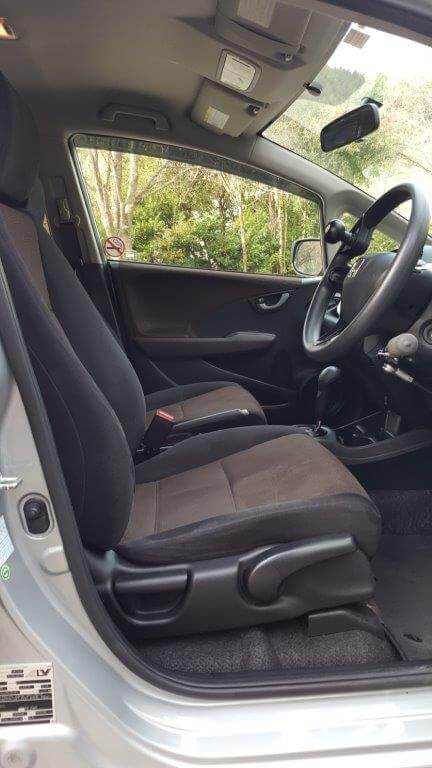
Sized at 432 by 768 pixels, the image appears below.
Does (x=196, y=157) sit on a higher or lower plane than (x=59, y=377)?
higher

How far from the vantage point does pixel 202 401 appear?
183 centimetres

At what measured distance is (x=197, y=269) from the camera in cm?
229

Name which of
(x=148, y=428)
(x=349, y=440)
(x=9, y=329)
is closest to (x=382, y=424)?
(x=349, y=440)

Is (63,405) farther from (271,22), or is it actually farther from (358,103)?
(358,103)

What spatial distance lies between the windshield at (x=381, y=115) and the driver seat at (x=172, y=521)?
2.38 ft

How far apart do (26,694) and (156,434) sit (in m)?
0.78

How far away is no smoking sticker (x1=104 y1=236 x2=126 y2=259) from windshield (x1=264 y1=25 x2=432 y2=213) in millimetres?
664

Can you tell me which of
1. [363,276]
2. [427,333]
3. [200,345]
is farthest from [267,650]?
[200,345]

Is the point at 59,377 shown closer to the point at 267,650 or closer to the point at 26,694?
the point at 26,694

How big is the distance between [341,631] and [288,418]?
1.22 metres

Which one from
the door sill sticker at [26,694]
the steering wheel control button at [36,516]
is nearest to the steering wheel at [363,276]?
the steering wheel control button at [36,516]

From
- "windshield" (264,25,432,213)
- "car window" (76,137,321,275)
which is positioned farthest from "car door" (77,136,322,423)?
"windshield" (264,25,432,213)

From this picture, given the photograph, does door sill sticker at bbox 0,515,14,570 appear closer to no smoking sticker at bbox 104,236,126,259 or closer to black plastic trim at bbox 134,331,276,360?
black plastic trim at bbox 134,331,276,360

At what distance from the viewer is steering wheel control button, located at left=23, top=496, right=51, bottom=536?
789mm
